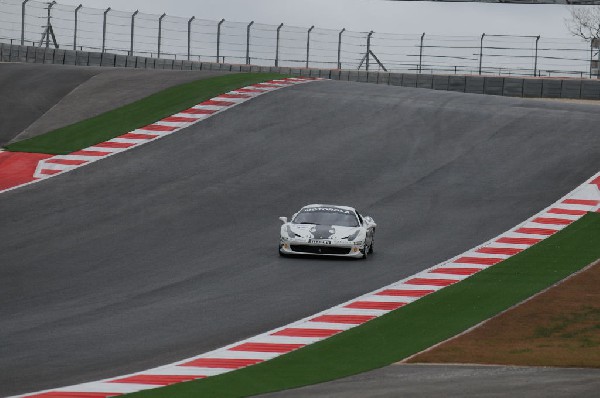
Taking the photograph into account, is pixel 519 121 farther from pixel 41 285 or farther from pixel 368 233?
pixel 41 285

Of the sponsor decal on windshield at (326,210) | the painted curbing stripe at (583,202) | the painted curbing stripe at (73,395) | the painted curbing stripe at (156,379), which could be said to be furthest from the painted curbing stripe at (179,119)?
the painted curbing stripe at (73,395)

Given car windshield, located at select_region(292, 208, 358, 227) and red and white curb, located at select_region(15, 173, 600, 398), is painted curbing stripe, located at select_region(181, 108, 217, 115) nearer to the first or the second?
red and white curb, located at select_region(15, 173, 600, 398)

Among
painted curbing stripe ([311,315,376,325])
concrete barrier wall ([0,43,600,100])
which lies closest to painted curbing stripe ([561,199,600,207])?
painted curbing stripe ([311,315,376,325])

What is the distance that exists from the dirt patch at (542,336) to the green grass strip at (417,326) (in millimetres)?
336

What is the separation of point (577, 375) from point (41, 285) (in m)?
10.3

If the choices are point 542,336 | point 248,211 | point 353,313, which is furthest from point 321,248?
point 542,336

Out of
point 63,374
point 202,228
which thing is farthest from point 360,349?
point 202,228

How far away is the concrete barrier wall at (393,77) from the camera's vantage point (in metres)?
52.9

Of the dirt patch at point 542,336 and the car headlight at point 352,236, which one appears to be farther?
the car headlight at point 352,236

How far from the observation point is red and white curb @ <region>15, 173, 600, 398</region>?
14977 millimetres

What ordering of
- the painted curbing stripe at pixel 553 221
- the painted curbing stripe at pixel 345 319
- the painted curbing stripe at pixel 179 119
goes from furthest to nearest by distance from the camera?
1. the painted curbing stripe at pixel 179 119
2. the painted curbing stripe at pixel 553 221
3. the painted curbing stripe at pixel 345 319

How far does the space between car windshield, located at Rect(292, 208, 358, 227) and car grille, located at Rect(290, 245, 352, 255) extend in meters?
0.59

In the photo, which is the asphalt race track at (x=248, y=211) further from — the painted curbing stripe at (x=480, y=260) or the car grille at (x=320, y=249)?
the painted curbing stripe at (x=480, y=260)

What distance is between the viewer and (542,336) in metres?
18.5
